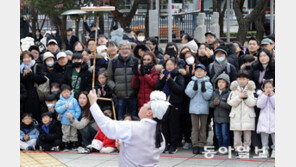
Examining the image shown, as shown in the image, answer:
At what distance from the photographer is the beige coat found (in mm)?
9523

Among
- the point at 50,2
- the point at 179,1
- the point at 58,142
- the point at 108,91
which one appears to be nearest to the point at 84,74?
the point at 108,91

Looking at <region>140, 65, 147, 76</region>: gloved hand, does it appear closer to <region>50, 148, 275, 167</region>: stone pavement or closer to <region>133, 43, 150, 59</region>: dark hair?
<region>133, 43, 150, 59</region>: dark hair

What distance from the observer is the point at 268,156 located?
952 cm

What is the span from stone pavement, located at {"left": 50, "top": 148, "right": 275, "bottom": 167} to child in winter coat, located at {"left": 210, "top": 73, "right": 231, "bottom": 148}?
1.54ft

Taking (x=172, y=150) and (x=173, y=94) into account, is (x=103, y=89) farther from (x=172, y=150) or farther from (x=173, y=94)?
(x=172, y=150)

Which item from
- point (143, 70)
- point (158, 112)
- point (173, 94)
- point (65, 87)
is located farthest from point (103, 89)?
point (158, 112)

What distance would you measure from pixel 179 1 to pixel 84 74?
24637mm

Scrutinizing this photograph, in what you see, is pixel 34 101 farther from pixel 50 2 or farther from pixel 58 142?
pixel 50 2

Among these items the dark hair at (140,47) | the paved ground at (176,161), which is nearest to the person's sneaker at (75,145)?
the paved ground at (176,161)

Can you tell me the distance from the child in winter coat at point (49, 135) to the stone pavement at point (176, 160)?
10.9 inches

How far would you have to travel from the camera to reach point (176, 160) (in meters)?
9.59

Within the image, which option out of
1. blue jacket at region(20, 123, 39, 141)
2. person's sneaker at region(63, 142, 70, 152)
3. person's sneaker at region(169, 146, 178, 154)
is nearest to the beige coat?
person's sneaker at region(169, 146, 178, 154)

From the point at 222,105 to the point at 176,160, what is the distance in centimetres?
133

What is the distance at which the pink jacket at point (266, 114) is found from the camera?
9352mm
